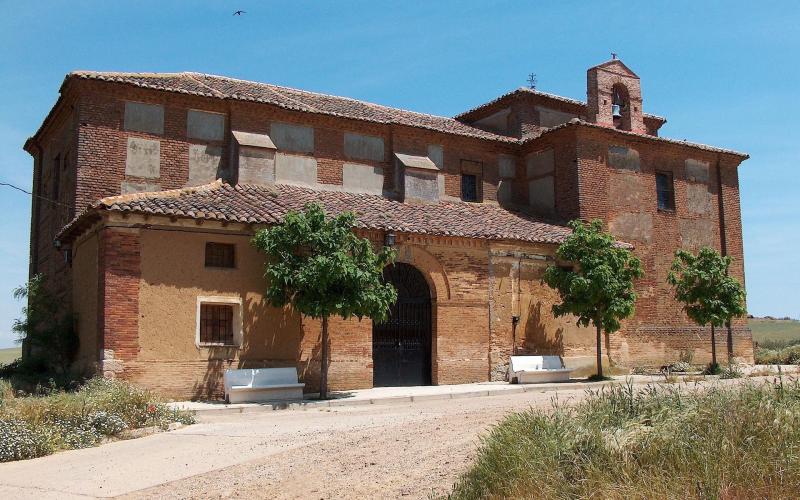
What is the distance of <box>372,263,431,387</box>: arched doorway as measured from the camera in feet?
63.4

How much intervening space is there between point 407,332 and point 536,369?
3.42 meters

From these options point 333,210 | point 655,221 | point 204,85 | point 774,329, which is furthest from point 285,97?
point 774,329

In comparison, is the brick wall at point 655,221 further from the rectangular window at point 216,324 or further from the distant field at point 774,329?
the distant field at point 774,329

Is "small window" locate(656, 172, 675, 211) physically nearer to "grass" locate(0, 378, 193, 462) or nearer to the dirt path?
the dirt path

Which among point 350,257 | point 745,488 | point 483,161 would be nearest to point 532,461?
point 745,488

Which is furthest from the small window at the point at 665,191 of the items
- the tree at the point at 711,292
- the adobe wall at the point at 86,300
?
the adobe wall at the point at 86,300

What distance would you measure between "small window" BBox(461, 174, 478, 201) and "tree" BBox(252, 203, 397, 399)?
331 inches

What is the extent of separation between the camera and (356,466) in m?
8.01

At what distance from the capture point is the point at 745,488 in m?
5.54

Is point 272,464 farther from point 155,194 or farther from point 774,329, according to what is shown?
point 774,329

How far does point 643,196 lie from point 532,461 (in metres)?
Answer: 19.9

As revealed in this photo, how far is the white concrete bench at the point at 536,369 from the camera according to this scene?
19.5m

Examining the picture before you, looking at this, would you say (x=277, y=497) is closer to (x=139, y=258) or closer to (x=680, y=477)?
(x=680, y=477)

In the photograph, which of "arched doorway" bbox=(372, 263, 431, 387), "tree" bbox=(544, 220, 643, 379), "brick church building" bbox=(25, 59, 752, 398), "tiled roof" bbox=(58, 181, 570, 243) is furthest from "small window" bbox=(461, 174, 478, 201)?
"arched doorway" bbox=(372, 263, 431, 387)
